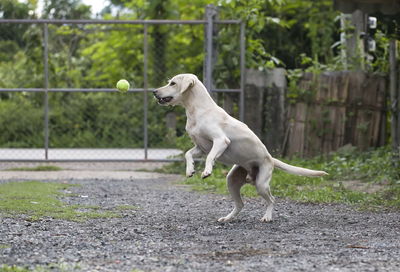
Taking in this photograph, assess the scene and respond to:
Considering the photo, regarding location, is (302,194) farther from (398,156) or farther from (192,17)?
(192,17)

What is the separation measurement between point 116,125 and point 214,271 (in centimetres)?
1116

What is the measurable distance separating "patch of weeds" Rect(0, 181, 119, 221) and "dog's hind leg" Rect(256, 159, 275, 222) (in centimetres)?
151

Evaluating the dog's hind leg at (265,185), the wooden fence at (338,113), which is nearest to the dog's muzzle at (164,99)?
the dog's hind leg at (265,185)

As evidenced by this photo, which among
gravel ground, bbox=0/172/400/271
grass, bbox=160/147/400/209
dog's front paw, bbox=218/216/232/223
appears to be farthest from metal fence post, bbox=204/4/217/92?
dog's front paw, bbox=218/216/232/223

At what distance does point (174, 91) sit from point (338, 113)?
233 inches

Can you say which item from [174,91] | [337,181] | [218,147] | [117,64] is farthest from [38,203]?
[117,64]

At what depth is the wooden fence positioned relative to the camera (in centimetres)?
1223

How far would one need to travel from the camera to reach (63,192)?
29.8ft

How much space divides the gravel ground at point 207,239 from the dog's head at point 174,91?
1.21 m

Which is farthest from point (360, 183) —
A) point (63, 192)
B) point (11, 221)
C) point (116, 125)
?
point (116, 125)

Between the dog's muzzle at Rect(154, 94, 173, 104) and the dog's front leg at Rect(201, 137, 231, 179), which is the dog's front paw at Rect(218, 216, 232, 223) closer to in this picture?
the dog's front leg at Rect(201, 137, 231, 179)

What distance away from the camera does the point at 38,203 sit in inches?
302

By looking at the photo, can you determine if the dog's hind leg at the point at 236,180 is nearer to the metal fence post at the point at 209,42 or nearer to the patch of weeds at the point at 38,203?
the patch of weeds at the point at 38,203

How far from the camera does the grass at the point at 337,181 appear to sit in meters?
8.54
